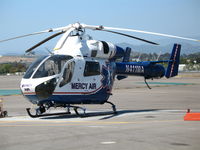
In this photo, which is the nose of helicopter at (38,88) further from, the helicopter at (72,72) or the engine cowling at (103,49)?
the engine cowling at (103,49)

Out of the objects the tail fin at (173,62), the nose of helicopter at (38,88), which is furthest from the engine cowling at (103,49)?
the tail fin at (173,62)

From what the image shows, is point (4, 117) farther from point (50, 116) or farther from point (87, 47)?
point (87, 47)

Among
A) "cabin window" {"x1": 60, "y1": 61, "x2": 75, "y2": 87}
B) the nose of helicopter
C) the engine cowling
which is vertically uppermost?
the engine cowling

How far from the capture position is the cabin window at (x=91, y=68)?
1547 cm

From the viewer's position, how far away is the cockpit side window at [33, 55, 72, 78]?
14.2 meters

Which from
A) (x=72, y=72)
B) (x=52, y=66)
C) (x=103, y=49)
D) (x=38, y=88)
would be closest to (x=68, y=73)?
(x=72, y=72)

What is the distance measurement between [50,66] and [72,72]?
3.14 ft

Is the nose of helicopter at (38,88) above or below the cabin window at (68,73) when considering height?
below

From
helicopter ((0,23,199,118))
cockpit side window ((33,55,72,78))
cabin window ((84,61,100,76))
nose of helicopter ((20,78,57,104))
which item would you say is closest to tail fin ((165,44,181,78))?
helicopter ((0,23,199,118))

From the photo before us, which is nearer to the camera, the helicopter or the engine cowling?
the helicopter

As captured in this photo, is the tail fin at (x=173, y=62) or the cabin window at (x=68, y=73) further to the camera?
the tail fin at (x=173, y=62)

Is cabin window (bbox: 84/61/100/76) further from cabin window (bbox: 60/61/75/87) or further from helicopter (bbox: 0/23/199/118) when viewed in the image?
cabin window (bbox: 60/61/75/87)

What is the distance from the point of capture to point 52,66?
14.5 m

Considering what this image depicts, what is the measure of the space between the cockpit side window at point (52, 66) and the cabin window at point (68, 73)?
23cm
